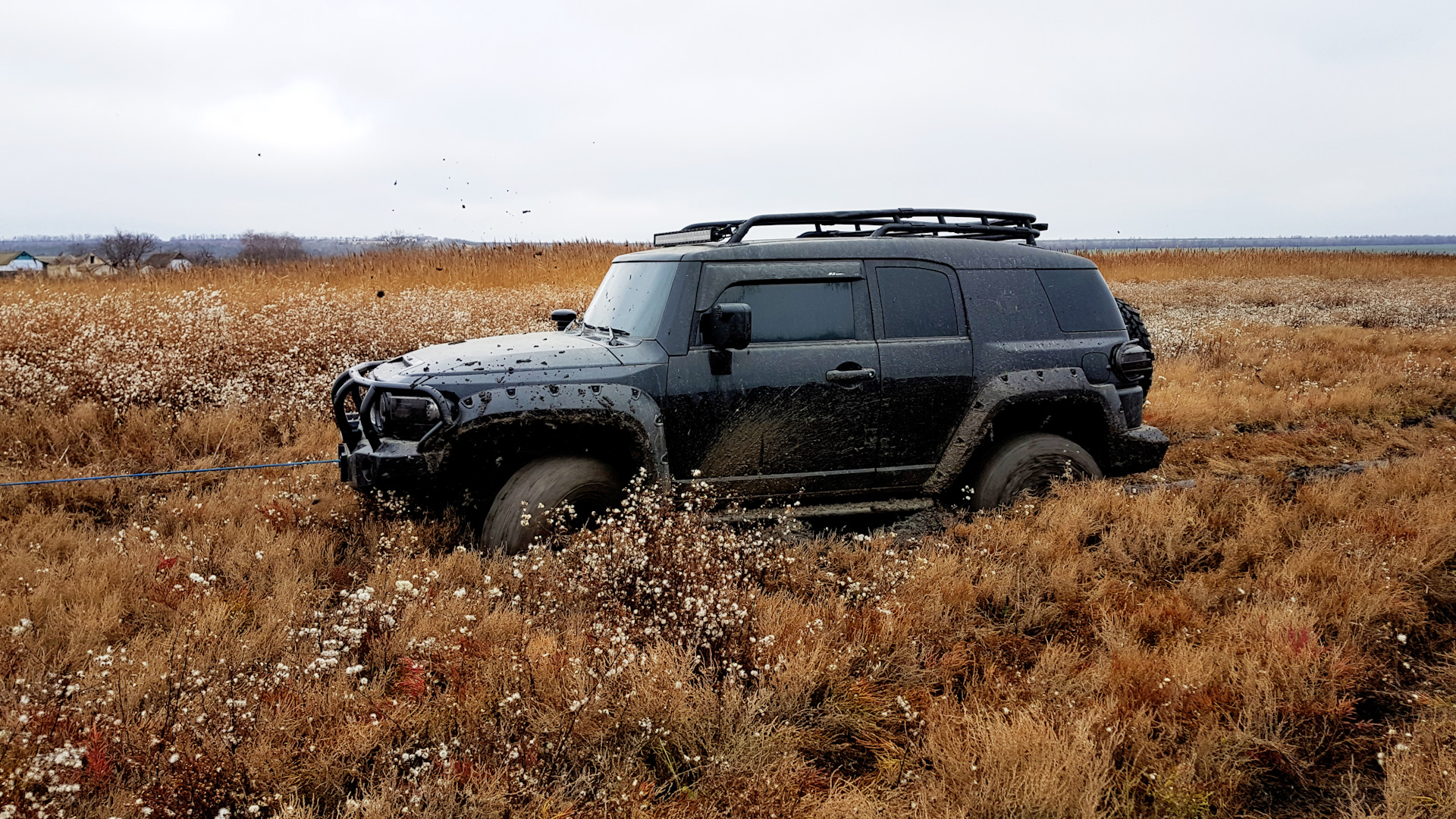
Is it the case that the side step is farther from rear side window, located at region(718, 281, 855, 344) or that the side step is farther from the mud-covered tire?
the mud-covered tire

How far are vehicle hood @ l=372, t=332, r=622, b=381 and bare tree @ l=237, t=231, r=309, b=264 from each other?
14.5 m

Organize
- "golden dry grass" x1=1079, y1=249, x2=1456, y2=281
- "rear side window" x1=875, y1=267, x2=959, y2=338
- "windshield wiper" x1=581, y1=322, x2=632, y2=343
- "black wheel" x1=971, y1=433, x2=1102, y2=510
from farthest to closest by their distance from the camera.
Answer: "golden dry grass" x1=1079, y1=249, x2=1456, y2=281, "black wheel" x1=971, y1=433, x2=1102, y2=510, "rear side window" x1=875, y1=267, x2=959, y2=338, "windshield wiper" x1=581, y1=322, x2=632, y2=343

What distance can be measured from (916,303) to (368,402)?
10.3 ft

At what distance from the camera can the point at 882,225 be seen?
528 centimetres

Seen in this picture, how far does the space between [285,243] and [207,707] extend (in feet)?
270


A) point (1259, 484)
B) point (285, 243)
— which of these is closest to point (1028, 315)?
point (1259, 484)

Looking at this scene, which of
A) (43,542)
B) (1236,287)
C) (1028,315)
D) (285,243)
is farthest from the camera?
(285,243)

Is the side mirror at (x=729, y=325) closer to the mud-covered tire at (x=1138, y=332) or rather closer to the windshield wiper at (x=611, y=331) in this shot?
the windshield wiper at (x=611, y=331)

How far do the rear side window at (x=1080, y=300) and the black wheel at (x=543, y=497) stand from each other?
306 cm

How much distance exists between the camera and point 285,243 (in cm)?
7444

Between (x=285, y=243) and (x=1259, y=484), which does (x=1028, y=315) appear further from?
(x=285, y=243)

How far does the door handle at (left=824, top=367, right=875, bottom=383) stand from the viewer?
4.71m

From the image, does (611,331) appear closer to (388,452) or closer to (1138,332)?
(388,452)

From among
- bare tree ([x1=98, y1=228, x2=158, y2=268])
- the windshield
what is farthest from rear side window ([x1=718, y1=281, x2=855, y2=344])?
bare tree ([x1=98, y1=228, x2=158, y2=268])
